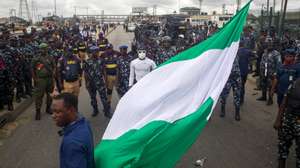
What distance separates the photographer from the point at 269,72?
30.8 ft

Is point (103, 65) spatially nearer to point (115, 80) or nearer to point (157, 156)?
point (115, 80)

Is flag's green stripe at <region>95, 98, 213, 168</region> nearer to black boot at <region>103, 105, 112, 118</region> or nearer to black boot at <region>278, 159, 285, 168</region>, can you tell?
black boot at <region>278, 159, 285, 168</region>

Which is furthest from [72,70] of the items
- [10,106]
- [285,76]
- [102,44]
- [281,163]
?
[281,163]

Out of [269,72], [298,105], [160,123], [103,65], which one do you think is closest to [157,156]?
[160,123]

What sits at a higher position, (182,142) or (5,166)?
(182,142)

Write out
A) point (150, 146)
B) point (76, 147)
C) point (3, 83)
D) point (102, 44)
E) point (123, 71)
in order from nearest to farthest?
point (76, 147), point (150, 146), point (123, 71), point (3, 83), point (102, 44)

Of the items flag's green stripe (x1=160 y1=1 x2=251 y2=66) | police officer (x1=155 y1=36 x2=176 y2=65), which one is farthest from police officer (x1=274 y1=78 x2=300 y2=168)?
police officer (x1=155 y1=36 x2=176 y2=65)

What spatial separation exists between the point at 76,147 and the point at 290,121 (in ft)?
11.0

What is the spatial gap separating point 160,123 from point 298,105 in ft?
8.29

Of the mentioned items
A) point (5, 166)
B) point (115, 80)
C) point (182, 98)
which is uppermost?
point (182, 98)

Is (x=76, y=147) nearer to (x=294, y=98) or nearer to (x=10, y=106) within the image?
(x=294, y=98)

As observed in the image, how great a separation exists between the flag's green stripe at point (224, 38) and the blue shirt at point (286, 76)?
7.73 ft

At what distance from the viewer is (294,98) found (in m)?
4.61

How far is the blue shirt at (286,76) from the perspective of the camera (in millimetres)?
5440
